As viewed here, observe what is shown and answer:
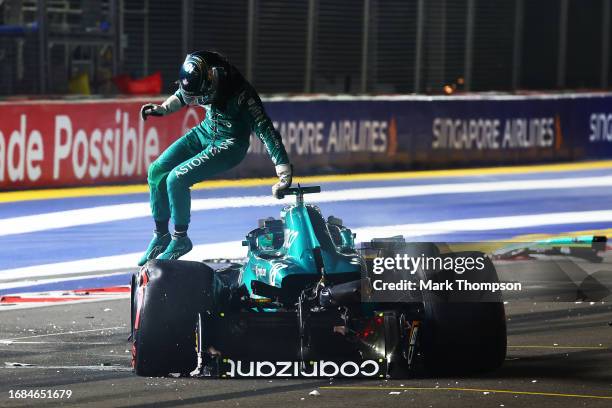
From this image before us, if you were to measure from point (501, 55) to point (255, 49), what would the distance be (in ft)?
19.2

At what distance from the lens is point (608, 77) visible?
3183cm

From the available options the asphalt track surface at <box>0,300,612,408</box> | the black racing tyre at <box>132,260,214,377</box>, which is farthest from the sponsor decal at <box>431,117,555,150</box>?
the black racing tyre at <box>132,260,214,377</box>

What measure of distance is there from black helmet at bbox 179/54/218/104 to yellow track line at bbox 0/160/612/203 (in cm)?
1023

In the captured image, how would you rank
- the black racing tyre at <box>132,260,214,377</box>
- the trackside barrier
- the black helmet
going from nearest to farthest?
1. the black racing tyre at <box>132,260,214,377</box>
2. the black helmet
3. the trackside barrier

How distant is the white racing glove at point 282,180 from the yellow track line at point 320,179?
1061cm

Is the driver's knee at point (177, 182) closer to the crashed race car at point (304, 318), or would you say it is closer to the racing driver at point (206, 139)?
the racing driver at point (206, 139)

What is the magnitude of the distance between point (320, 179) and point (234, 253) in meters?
7.46

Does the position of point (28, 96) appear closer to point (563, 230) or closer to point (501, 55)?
point (563, 230)

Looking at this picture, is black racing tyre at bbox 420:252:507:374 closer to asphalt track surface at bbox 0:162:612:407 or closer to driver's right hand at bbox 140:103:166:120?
asphalt track surface at bbox 0:162:612:407

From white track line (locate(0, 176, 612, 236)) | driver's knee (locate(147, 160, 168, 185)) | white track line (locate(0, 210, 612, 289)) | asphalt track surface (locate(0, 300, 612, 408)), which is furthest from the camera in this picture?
white track line (locate(0, 176, 612, 236))

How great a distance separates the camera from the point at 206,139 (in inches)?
389

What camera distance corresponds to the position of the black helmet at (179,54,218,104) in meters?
9.47

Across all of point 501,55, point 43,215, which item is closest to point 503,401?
point 43,215

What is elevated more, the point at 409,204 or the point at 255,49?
the point at 255,49
